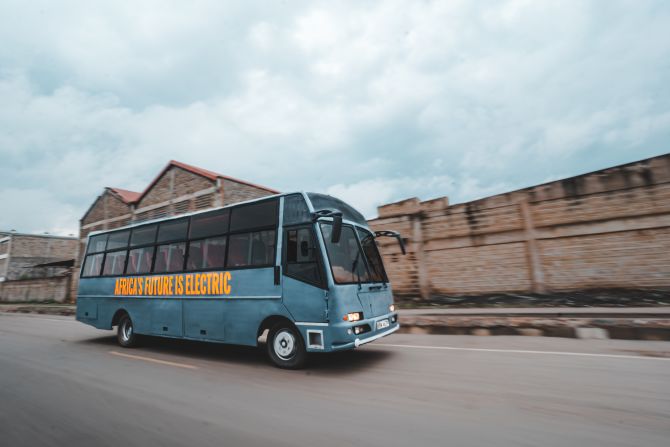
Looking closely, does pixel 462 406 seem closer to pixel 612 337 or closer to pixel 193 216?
pixel 612 337

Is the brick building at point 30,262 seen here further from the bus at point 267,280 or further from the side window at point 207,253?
the side window at point 207,253

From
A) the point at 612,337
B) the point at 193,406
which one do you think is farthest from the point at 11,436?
the point at 612,337

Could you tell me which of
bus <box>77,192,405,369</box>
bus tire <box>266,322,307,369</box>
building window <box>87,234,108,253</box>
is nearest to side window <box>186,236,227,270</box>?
bus <box>77,192,405,369</box>

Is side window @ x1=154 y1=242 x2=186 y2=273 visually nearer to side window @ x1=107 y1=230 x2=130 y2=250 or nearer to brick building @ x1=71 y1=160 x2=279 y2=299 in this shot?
side window @ x1=107 y1=230 x2=130 y2=250

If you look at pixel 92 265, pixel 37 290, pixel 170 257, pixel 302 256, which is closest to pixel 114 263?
pixel 92 265

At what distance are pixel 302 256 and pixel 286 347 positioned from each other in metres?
1.49

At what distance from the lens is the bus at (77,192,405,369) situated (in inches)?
204

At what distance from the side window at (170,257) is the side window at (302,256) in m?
2.98

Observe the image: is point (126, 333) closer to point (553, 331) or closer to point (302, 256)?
point (302, 256)

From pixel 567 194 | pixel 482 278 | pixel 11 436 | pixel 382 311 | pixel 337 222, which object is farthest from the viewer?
pixel 482 278

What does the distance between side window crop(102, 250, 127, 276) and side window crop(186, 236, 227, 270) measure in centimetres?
277

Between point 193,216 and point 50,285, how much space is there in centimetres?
3129

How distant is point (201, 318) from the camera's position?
6.64m

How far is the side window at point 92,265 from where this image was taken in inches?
366
